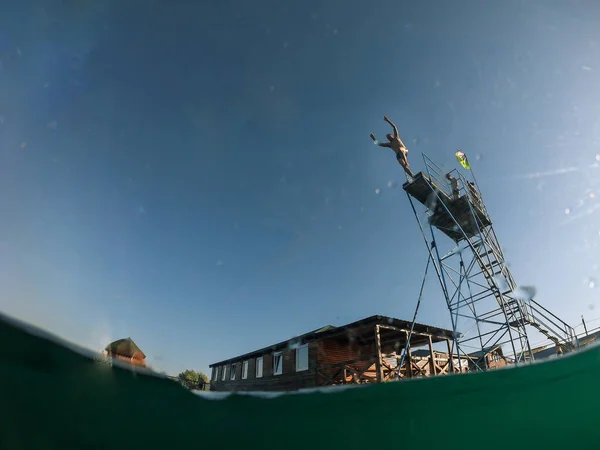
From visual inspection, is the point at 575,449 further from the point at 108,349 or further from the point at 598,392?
the point at 108,349

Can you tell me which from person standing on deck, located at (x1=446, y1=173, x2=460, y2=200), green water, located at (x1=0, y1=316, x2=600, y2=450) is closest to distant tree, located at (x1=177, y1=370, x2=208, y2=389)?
green water, located at (x1=0, y1=316, x2=600, y2=450)

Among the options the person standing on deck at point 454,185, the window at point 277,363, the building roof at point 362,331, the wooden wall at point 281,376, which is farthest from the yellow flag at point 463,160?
the window at point 277,363

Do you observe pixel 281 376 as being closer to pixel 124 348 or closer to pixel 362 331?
pixel 362 331

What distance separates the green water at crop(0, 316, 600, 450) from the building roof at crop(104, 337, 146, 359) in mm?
643

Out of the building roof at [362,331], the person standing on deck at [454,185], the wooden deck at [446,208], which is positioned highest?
the person standing on deck at [454,185]

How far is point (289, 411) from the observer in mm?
8875

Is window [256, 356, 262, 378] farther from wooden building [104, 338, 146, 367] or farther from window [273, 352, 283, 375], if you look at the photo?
wooden building [104, 338, 146, 367]

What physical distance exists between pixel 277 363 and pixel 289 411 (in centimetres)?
622

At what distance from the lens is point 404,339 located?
1307 cm

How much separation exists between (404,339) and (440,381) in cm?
558

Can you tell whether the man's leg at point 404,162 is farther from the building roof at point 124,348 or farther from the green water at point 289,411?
the building roof at point 124,348

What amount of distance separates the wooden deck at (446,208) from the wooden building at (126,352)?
12889mm

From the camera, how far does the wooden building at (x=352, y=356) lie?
38.2ft

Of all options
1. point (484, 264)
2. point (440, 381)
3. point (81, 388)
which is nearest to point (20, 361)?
point (81, 388)
